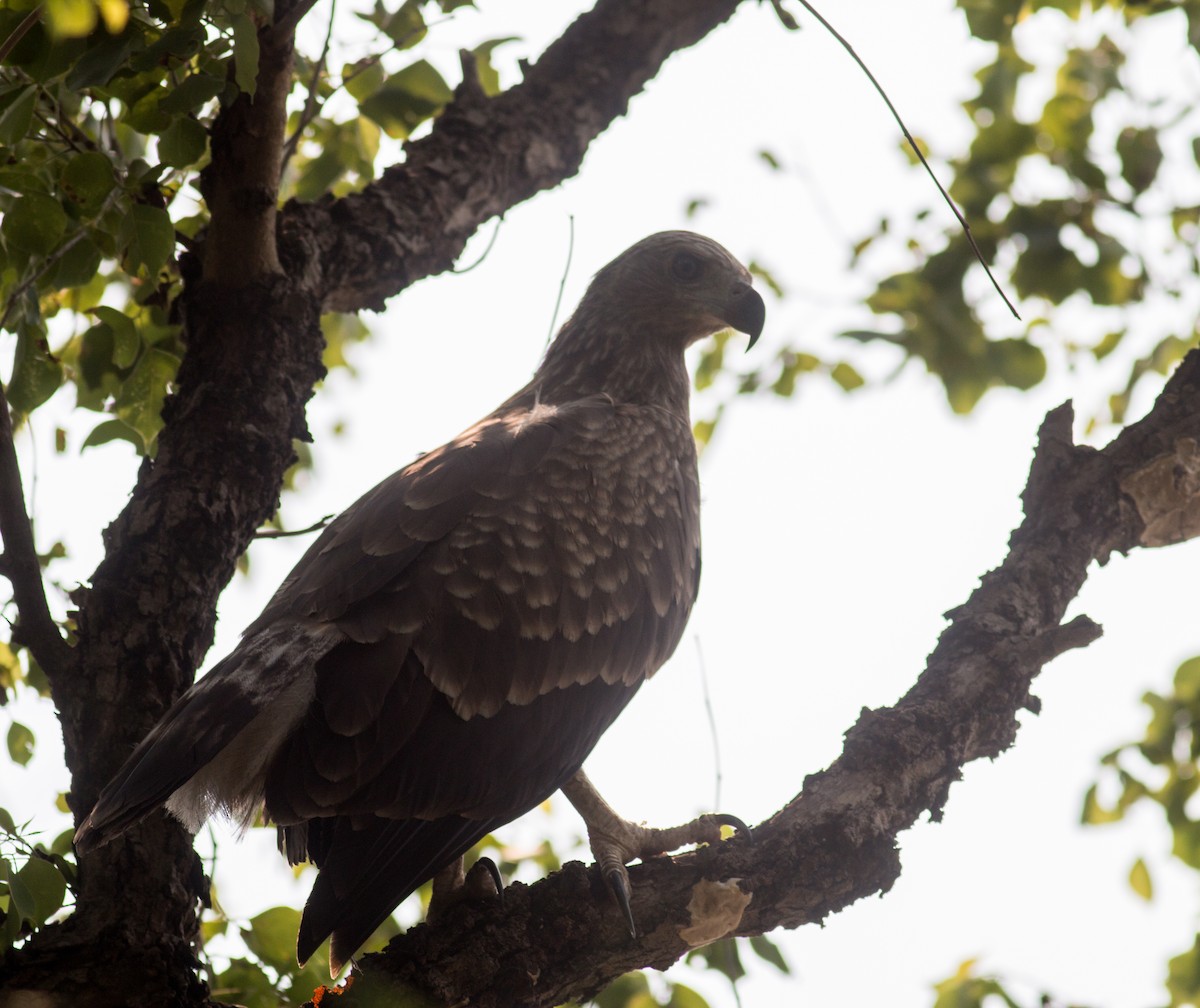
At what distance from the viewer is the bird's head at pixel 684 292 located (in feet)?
15.9

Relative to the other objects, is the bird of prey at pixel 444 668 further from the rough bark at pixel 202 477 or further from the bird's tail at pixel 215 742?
the rough bark at pixel 202 477

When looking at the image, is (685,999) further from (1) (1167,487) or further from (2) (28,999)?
(1) (1167,487)

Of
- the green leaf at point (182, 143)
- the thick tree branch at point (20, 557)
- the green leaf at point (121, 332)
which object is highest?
the green leaf at point (121, 332)

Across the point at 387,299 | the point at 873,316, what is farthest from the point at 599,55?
the point at 873,316

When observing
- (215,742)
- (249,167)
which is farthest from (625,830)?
(249,167)

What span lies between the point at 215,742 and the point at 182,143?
1399 millimetres

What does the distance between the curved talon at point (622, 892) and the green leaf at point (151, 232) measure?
1.78 meters

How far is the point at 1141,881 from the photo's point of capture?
193 inches

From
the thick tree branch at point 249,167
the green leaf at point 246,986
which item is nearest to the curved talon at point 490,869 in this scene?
the green leaf at point 246,986

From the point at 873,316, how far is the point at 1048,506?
2.69 meters

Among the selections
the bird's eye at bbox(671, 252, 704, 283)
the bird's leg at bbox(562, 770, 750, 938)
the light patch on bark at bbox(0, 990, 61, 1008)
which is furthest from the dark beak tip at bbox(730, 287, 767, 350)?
the light patch on bark at bbox(0, 990, 61, 1008)

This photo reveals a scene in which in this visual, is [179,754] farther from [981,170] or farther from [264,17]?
[981,170]

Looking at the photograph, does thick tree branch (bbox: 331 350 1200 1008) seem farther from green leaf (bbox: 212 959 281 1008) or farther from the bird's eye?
the bird's eye

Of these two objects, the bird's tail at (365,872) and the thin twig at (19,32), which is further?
the bird's tail at (365,872)
